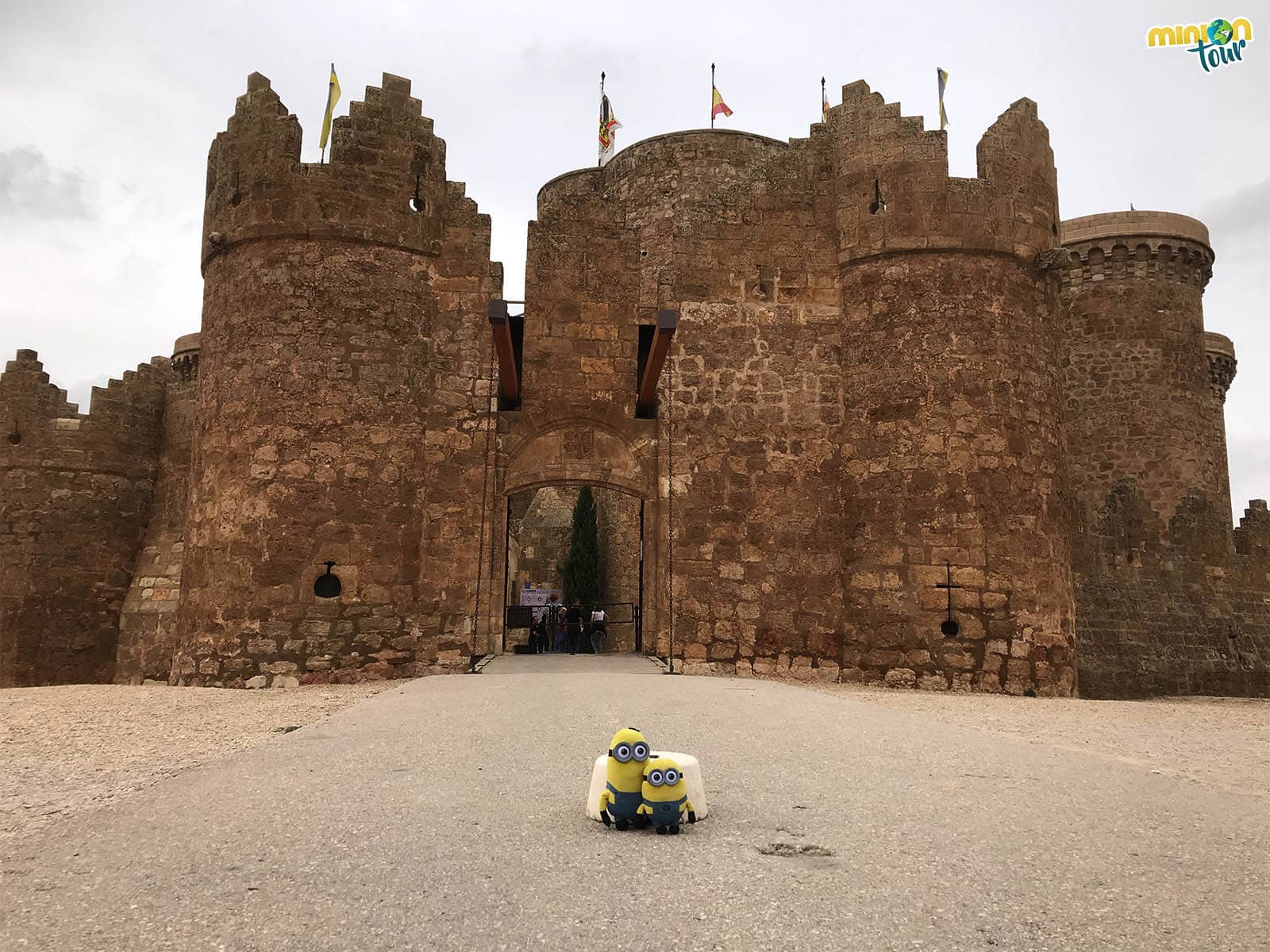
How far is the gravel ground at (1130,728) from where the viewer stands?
5.34 meters

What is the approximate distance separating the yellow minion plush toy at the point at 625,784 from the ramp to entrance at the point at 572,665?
19.0 feet

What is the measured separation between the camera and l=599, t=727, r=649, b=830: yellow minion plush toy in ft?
11.3

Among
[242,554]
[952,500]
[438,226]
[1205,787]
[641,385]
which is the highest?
[438,226]

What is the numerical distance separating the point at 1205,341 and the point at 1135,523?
4356mm

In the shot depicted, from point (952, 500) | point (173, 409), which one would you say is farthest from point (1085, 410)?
point (173, 409)

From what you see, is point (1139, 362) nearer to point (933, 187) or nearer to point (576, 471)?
point (933, 187)

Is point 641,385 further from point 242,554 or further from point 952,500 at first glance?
point 242,554

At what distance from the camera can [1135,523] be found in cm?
1590

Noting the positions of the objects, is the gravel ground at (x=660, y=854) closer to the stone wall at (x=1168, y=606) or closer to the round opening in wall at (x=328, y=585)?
the round opening in wall at (x=328, y=585)

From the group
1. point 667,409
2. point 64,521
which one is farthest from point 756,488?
point 64,521

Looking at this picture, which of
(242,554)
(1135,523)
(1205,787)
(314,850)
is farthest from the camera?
(1135,523)

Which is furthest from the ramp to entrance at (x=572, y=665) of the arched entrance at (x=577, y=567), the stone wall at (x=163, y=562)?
the stone wall at (x=163, y=562)

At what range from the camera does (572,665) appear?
1021 centimetres

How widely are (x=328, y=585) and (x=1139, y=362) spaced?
14099 millimetres
